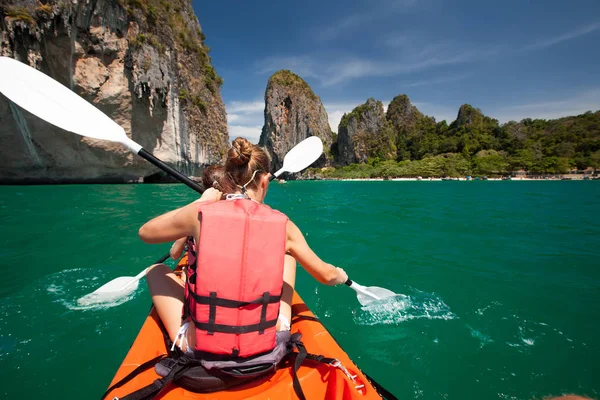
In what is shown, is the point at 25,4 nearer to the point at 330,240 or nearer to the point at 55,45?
the point at 55,45

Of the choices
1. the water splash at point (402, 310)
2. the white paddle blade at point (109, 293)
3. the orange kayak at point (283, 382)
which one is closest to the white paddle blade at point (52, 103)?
the white paddle blade at point (109, 293)

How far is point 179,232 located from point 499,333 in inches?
134

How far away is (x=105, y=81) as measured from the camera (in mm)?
18422

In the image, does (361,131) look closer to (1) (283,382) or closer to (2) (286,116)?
(2) (286,116)

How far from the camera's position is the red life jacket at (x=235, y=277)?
122cm

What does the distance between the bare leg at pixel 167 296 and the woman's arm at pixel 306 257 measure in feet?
2.77

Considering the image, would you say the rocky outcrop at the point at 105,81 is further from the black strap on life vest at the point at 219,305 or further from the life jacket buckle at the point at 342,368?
the life jacket buckle at the point at 342,368

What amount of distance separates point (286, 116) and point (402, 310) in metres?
86.7

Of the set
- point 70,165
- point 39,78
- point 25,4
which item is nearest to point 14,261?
point 39,78

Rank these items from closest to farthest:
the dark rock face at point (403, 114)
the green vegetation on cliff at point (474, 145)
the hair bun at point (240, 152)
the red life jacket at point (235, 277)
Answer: the red life jacket at point (235, 277) < the hair bun at point (240, 152) < the green vegetation on cliff at point (474, 145) < the dark rock face at point (403, 114)

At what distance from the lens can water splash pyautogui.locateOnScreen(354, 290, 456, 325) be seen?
310cm

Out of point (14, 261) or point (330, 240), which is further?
point (330, 240)

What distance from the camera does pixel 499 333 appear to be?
112 inches

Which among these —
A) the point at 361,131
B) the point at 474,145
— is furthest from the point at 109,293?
the point at 361,131
